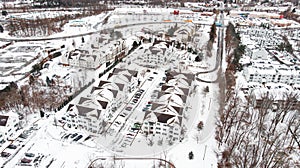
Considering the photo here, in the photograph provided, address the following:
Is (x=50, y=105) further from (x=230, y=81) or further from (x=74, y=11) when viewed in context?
(x=74, y=11)

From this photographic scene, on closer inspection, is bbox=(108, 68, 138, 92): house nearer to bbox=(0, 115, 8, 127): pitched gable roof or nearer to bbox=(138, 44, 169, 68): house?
bbox=(138, 44, 169, 68): house

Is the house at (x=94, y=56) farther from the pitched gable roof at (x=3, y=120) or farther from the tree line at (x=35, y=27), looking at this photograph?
the tree line at (x=35, y=27)

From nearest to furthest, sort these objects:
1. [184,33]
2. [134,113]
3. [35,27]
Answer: [134,113] → [184,33] → [35,27]

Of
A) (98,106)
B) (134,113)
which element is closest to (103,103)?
(98,106)

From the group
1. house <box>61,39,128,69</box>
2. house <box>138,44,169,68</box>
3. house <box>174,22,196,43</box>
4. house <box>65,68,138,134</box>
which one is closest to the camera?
house <box>65,68,138,134</box>

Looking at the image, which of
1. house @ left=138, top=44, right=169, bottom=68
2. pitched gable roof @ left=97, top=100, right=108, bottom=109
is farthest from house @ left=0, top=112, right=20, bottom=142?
house @ left=138, top=44, right=169, bottom=68

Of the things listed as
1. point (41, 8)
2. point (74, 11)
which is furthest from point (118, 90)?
point (41, 8)

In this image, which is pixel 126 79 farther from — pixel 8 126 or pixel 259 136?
pixel 259 136

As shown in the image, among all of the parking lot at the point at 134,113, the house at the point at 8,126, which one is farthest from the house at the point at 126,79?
the house at the point at 8,126
